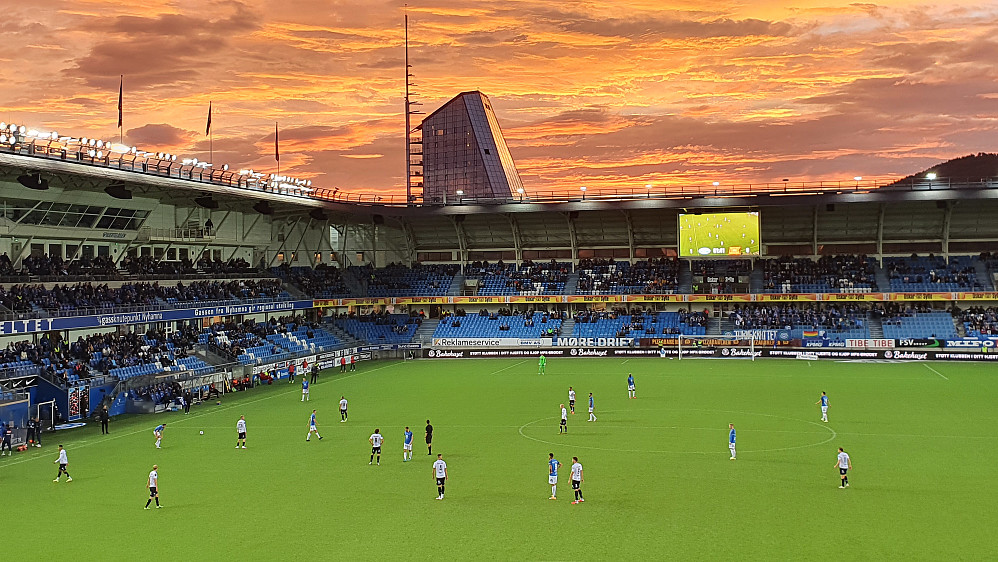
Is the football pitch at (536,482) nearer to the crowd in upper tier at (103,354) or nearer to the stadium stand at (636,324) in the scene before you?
the crowd in upper tier at (103,354)

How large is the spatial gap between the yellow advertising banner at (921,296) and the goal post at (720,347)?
44.3 ft

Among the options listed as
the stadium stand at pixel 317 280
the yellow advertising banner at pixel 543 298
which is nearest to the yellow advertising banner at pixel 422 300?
the stadium stand at pixel 317 280

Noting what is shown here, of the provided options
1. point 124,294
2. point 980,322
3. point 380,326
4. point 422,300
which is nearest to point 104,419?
point 124,294

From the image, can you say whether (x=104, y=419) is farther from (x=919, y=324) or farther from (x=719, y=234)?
(x=919, y=324)

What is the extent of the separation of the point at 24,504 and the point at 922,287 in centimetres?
6989

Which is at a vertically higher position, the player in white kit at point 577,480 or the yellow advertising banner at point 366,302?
the yellow advertising banner at point 366,302

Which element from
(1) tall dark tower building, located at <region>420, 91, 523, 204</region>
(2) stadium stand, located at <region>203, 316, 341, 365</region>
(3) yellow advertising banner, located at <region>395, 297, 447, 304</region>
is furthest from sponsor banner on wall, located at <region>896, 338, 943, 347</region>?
(1) tall dark tower building, located at <region>420, 91, 523, 204</region>

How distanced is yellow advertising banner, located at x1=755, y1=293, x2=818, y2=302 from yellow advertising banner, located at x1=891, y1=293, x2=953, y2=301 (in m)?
6.73

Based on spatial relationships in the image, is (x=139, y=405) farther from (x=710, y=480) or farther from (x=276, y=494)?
(x=710, y=480)

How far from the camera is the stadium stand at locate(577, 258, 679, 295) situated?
78.6 meters

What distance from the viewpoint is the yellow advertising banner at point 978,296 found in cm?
6894

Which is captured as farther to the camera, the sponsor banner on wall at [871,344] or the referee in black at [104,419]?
the sponsor banner on wall at [871,344]

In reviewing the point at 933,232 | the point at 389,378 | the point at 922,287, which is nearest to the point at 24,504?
the point at 389,378

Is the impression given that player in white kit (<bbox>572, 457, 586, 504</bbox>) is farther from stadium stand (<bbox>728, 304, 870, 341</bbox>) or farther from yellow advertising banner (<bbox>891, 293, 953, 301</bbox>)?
yellow advertising banner (<bbox>891, 293, 953, 301</bbox>)
